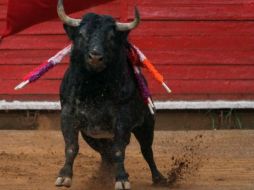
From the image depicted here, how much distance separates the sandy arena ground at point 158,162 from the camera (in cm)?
649

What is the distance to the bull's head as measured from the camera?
544cm

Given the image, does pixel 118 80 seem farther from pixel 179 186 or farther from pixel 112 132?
pixel 179 186

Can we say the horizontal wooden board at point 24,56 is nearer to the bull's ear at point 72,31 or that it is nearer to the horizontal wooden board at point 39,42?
the horizontal wooden board at point 39,42

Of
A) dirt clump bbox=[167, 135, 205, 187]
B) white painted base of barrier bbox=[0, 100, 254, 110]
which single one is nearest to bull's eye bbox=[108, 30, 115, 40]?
dirt clump bbox=[167, 135, 205, 187]

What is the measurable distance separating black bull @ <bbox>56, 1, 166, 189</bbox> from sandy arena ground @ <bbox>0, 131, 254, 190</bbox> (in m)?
0.52

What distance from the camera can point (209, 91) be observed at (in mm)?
10375

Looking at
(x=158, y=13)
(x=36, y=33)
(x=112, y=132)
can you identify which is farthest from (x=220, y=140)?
(x=112, y=132)

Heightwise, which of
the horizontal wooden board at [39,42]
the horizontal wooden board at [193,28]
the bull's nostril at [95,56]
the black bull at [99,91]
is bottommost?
the horizontal wooden board at [39,42]

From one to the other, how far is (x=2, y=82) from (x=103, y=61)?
5.05 m

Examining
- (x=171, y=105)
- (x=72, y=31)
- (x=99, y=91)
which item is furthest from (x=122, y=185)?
(x=171, y=105)

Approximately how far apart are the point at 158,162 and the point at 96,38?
2699mm

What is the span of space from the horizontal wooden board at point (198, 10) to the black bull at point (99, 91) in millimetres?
4405

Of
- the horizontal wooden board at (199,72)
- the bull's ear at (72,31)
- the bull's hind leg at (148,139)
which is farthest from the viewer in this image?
the horizontal wooden board at (199,72)

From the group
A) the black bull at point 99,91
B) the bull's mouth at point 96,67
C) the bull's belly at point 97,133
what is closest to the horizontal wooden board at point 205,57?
the black bull at point 99,91
